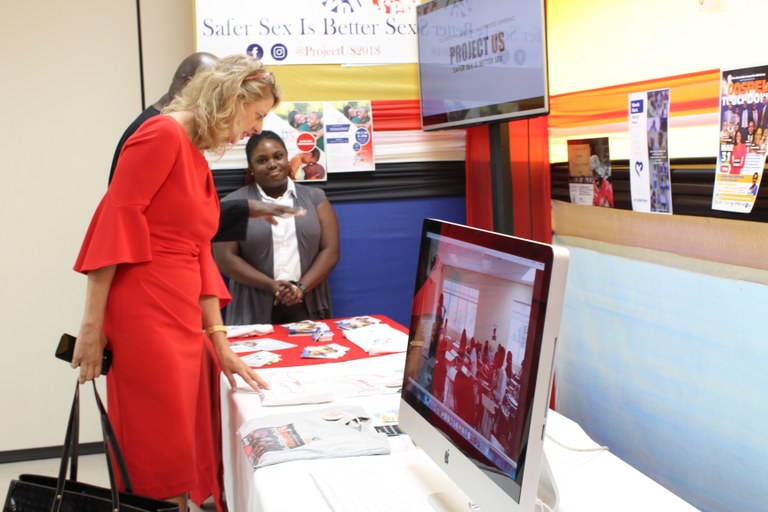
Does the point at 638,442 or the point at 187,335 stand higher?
the point at 187,335

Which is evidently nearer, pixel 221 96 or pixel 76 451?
pixel 76 451

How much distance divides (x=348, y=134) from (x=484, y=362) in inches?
115

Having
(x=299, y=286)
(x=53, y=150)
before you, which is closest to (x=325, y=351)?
(x=299, y=286)

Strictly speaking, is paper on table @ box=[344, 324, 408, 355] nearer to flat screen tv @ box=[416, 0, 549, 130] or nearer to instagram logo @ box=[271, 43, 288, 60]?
flat screen tv @ box=[416, 0, 549, 130]

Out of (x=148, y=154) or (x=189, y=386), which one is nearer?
(x=148, y=154)

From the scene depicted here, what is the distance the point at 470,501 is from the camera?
4.66 feet

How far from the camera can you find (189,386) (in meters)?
2.23

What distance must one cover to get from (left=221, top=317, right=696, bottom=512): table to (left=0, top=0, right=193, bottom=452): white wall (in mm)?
2412

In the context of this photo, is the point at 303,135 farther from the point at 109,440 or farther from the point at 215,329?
the point at 109,440

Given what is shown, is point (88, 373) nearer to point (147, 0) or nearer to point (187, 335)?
point (187, 335)

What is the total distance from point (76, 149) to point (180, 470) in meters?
2.48

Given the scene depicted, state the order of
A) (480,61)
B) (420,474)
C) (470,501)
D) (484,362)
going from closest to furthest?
(484,362) → (470,501) → (420,474) → (480,61)

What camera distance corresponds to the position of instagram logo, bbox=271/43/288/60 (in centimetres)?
392

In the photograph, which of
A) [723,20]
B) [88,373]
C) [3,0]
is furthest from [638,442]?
[3,0]
